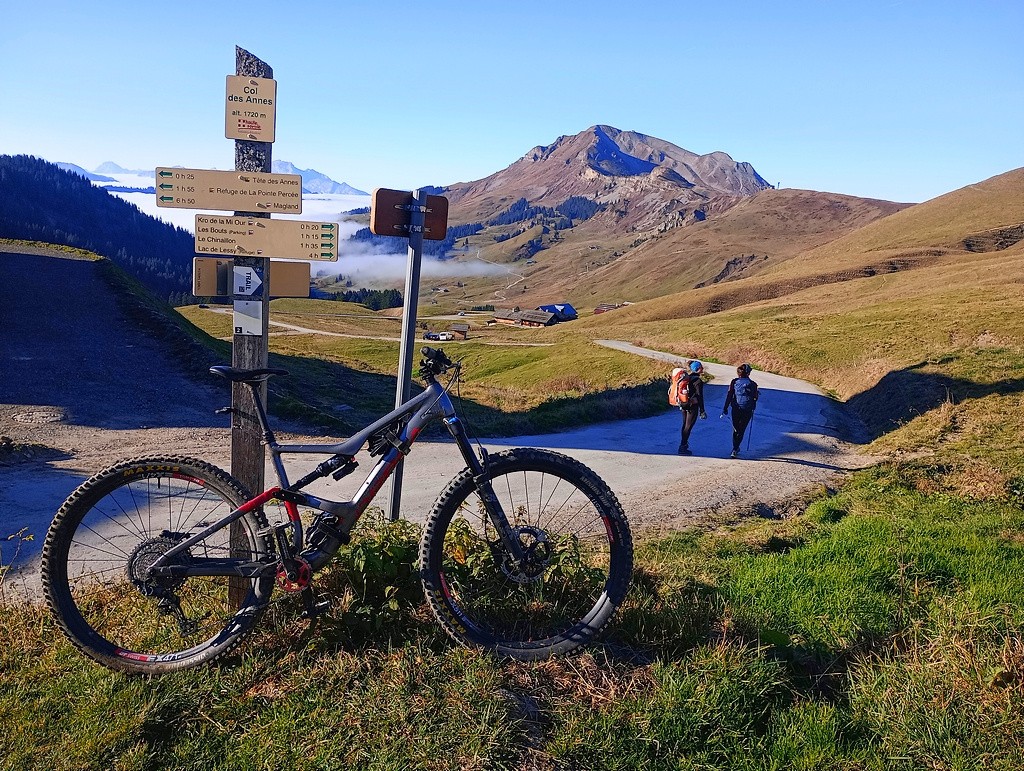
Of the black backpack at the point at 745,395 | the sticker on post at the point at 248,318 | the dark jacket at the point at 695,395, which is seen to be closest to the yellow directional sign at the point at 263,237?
the sticker on post at the point at 248,318

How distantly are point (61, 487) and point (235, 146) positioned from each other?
766cm

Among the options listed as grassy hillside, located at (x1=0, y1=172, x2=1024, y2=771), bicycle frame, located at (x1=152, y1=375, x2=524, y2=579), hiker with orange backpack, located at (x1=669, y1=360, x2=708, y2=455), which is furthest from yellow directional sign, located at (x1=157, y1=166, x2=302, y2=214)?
hiker with orange backpack, located at (x1=669, y1=360, x2=708, y2=455)

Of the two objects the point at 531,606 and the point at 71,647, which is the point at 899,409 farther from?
the point at 71,647

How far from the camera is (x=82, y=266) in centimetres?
3306

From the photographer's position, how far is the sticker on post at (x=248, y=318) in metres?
4.66

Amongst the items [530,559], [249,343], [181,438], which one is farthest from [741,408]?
[249,343]

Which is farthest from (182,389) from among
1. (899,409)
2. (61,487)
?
(899,409)

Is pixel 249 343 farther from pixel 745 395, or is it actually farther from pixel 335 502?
pixel 745 395

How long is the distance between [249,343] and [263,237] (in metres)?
0.74

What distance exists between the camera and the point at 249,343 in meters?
4.71

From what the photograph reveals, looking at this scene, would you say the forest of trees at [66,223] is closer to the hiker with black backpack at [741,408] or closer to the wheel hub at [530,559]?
the hiker with black backpack at [741,408]

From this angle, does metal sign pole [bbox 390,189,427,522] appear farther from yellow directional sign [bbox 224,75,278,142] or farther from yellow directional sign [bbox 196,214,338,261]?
yellow directional sign [bbox 224,75,278,142]

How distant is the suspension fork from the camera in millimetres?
4191

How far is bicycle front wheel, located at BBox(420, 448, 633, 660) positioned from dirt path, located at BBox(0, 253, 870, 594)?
2.01 m
